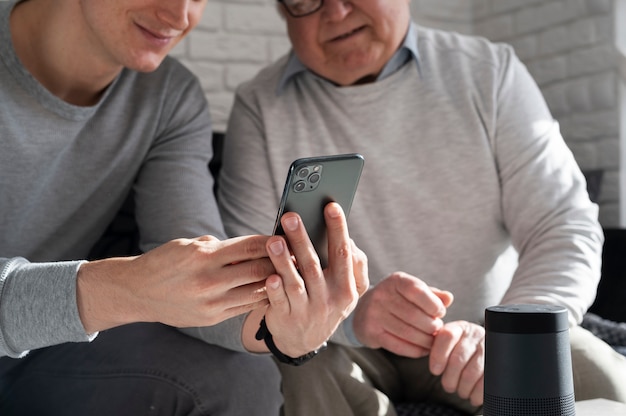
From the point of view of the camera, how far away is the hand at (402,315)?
59.3 inches

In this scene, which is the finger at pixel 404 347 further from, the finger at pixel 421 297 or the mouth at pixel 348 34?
the mouth at pixel 348 34

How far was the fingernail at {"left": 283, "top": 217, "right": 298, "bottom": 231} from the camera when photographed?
113cm

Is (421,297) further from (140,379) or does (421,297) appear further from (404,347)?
(140,379)

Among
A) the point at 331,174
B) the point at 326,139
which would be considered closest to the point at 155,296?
the point at 331,174

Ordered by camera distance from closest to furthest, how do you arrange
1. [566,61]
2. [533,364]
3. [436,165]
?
1. [533,364]
2. [436,165]
3. [566,61]

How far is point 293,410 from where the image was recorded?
162 cm

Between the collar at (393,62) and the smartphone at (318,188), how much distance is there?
78 cm

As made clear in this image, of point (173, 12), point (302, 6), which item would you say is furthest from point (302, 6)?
point (173, 12)

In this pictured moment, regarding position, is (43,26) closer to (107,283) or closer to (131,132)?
(131,132)

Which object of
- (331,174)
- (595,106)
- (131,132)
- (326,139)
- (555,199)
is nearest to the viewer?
(331,174)

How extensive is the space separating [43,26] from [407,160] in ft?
2.61

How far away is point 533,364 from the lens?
0.97 m

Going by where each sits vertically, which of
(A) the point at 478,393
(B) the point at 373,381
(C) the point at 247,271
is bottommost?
(B) the point at 373,381

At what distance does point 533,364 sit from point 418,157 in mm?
967
